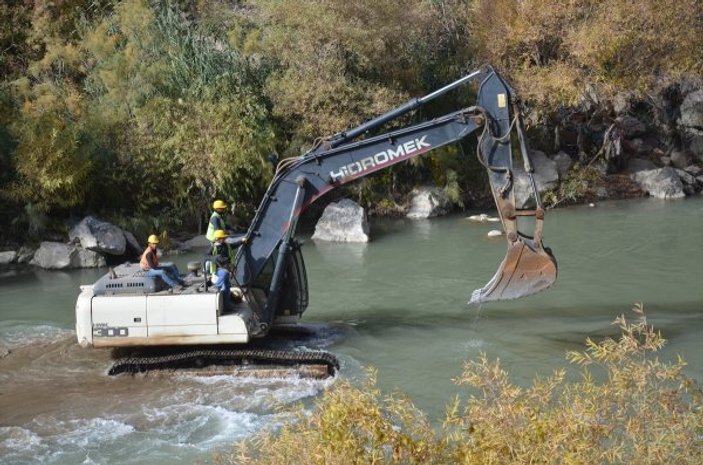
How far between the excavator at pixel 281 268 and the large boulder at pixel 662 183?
57.6 feet

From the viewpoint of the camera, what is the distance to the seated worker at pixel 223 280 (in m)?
12.0

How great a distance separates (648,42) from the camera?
2678 centimetres

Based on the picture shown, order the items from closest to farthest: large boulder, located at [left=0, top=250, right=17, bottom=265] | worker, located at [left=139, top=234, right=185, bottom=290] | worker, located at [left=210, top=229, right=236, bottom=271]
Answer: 1. worker, located at [left=139, top=234, right=185, bottom=290]
2. worker, located at [left=210, top=229, right=236, bottom=271]
3. large boulder, located at [left=0, top=250, right=17, bottom=265]

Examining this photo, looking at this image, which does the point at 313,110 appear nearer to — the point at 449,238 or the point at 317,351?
the point at 449,238

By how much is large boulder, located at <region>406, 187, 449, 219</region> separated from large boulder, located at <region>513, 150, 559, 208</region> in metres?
2.28

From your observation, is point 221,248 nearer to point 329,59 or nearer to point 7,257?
point 7,257

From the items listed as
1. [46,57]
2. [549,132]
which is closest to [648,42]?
[549,132]

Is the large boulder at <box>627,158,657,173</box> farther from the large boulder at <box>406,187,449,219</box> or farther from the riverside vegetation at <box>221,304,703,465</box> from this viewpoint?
the riverside vegetation at <box>221,304,703,465</box>

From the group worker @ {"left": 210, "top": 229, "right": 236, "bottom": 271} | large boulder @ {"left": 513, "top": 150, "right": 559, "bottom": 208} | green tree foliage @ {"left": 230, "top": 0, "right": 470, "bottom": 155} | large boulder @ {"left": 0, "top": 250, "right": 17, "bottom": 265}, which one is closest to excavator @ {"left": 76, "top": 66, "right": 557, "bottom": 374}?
worker @ {"left": 210, "top": 229, "right": 236, "bottom": 271}

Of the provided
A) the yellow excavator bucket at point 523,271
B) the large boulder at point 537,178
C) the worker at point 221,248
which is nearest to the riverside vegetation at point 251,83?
the large boulder at point 537,178

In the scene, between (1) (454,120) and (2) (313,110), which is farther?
(2) (313,110)

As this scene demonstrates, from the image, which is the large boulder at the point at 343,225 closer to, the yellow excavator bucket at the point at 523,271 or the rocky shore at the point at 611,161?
the rocky shore at the point at 611,161

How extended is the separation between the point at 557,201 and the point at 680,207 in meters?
3.65

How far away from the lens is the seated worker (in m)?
12.0
